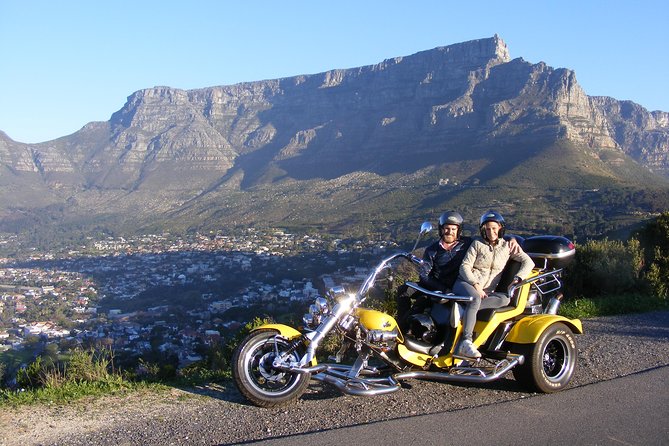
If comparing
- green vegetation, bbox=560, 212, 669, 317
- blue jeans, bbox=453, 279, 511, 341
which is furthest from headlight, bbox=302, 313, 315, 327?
green vegetation, bbox=560, 212, 669, 317

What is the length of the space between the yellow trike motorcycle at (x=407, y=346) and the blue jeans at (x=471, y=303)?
70 millimetres

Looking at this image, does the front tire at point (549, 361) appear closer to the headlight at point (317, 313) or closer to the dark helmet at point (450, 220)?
the dark helmet at point (450, 220)

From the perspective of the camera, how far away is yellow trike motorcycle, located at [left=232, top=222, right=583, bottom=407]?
563 centimetres

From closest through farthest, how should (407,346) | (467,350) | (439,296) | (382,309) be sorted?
(407,346)
(467,350)
(439,296)
(382,309)

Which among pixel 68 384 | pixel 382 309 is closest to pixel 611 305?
pixel 382 309

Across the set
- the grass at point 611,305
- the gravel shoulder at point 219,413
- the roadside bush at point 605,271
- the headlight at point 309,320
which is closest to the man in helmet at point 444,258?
the gravel shoulder at point 219,413

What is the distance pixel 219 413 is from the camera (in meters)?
5.36

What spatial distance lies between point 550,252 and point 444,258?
1.37m

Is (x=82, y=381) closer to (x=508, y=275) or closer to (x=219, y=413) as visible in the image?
(x=219, y=413)

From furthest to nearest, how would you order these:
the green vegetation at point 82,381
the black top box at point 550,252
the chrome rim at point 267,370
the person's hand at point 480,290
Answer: the black top box at point 550,252 < the person's hand at point 480,290 < the green vegetation at point 82,381 < the chrome rim at point 267,370

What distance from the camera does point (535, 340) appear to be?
6242mm

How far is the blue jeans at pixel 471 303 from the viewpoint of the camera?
20.3 feet

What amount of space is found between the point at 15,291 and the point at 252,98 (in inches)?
4340

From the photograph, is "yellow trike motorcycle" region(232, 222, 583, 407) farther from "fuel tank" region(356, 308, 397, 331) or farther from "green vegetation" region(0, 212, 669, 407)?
"green vegetation" region(0, 212, 669, 407)
